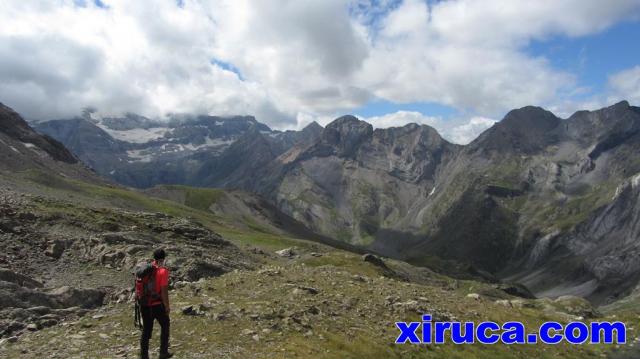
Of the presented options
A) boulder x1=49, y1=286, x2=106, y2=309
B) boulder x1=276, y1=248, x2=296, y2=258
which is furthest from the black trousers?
boulder x1=276, y1=248, x2=296, y2=258

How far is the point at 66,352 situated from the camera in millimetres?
23188

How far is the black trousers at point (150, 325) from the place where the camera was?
22.5 meters

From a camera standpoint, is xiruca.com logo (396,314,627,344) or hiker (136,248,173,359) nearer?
hiker (136,248,173,359)

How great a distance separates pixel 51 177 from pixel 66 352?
172m

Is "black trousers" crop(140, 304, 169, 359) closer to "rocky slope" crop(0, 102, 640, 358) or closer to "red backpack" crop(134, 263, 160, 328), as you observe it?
"red backpack" crop(134, 263, 160, 328)

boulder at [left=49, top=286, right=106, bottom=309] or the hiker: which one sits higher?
the hiker

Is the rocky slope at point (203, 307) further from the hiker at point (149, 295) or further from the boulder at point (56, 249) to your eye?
the hiker at point (149, 295)

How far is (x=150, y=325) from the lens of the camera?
22.6m

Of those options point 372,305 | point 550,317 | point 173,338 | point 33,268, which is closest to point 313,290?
point 372,305

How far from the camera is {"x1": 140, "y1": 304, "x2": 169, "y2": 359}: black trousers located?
2247 cm

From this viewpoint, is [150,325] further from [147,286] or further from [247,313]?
[247,313]

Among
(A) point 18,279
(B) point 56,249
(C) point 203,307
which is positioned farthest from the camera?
(B) point 56,249

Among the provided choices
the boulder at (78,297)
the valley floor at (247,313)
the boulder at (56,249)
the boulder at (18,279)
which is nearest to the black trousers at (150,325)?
the valley floor at (247,313)

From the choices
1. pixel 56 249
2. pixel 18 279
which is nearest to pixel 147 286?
pixel 18 279
